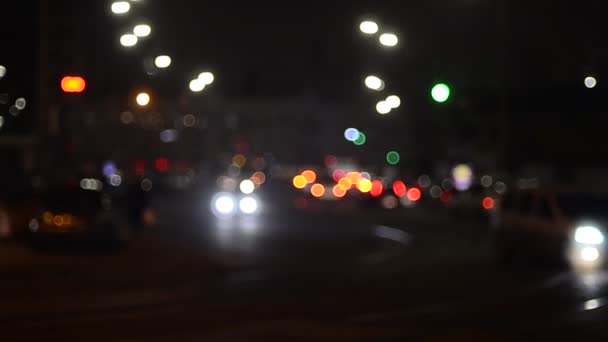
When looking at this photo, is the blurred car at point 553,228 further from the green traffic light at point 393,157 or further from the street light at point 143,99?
the green traffic light at point 393,157

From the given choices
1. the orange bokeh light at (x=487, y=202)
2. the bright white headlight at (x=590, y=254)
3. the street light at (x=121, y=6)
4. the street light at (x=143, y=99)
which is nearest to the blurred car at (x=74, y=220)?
the street light at (x=143, y=99)

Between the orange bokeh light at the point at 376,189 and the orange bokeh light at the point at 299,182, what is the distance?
339 cm

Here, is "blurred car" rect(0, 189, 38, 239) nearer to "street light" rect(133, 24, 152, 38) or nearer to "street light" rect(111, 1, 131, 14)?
"street light" rect(133, 24, 152, 38)

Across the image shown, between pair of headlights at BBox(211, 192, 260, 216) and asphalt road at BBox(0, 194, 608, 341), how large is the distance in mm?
16277

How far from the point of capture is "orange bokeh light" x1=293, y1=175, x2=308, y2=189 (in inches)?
2313

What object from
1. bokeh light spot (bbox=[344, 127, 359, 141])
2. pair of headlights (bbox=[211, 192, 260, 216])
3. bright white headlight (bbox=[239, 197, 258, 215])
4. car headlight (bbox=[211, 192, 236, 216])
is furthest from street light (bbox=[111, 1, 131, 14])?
bokeh light spot (bbox=[344, 127, 359, 141])

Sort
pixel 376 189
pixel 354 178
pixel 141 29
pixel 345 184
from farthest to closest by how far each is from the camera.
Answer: pixel 354 178 → pixel 376 189 → pixel 345 184 → pixel 141 29

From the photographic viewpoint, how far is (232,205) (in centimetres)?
5144

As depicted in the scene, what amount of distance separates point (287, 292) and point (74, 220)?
8.89 meters

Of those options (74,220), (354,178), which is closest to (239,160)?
(354,178)

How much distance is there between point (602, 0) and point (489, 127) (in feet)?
139

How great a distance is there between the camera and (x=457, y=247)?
105ft

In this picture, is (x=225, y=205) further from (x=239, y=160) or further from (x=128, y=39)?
(x=239, y=160)

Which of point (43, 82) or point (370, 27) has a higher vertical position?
point (43, 82)
